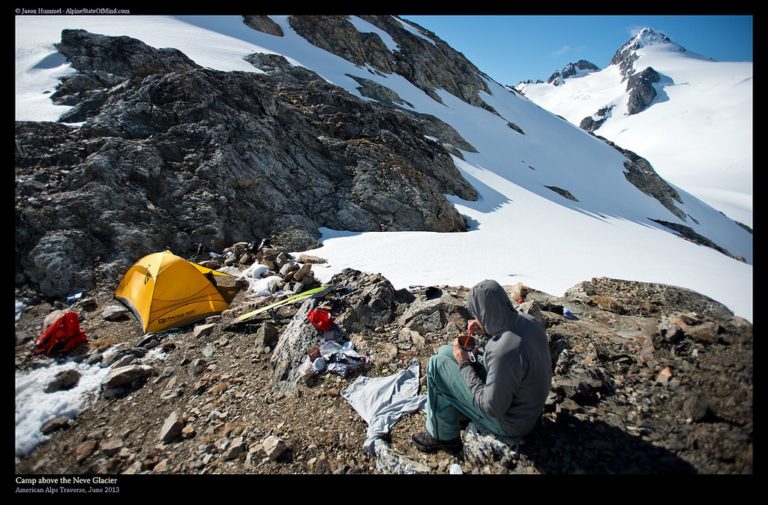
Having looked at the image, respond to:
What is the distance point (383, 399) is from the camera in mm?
3672

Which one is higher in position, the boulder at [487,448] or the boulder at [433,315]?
the boulder at [487,448]

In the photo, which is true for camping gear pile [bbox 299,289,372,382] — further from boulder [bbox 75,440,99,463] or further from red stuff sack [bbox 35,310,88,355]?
red stuff sack [bbox 35,310,88,355]

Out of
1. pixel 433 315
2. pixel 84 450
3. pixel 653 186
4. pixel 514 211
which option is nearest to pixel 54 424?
pixel 84 450

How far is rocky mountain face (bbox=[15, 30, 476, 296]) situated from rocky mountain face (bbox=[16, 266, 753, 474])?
3.14 metres

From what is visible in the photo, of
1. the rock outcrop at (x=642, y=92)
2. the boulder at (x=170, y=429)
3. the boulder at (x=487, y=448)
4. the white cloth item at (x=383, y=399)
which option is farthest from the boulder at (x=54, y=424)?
the rock outcrop at (x=642, y=92)

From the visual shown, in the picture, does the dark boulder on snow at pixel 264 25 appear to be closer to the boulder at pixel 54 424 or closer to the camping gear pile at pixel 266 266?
the camping gear pile at pixel 266 266

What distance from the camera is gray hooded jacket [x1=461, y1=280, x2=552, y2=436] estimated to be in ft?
7.72

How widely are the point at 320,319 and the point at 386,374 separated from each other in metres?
1.31

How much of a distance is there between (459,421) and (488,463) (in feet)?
1.42

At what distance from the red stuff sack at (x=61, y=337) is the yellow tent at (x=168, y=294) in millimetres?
909

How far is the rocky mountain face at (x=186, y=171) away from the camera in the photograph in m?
8.30
